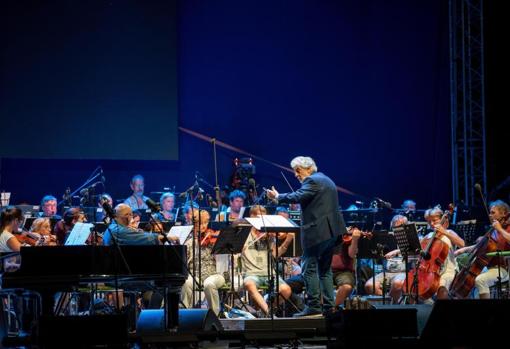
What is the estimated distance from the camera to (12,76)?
1346 centimetres

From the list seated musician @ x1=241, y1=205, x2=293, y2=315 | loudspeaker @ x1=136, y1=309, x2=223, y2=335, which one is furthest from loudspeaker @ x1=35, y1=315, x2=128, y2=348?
seated musician @ x1=241, y1=205, x2=293, y2=315

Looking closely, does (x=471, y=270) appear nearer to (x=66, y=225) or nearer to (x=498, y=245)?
(x=498, y=245)

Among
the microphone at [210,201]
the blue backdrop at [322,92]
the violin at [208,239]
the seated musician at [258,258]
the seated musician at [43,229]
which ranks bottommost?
the seated musician at [258,258]

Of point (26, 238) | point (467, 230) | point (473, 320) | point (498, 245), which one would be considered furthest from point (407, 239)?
point (26, 238)

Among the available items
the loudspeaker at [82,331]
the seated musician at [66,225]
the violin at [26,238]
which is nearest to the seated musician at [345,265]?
the seated musician at [66,225]

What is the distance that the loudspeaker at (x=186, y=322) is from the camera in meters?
7.80

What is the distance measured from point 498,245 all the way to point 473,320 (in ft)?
12.3

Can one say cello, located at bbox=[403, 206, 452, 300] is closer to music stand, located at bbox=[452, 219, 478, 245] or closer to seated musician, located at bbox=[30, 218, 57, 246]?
music stand, located at bbox=[452, 219, 478, 245]

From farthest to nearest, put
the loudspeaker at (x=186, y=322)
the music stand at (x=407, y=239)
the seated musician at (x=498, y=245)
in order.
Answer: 1. the seated musician at (x=498, y=245)
2. the music stand at (x=407, y=239)
3. the loudspeaker at (x=186, y=322)

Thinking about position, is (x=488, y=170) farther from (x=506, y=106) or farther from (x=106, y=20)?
(x=106, y=20)

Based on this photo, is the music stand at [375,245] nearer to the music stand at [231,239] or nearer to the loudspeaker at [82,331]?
the music stand at [231,239]

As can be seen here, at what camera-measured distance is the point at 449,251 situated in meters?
9.82

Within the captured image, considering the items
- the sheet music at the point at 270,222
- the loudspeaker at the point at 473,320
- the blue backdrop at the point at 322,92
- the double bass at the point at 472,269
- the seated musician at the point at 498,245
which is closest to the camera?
the loudspeaker at the point at 473,320

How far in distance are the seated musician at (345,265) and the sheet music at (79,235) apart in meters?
3.19
